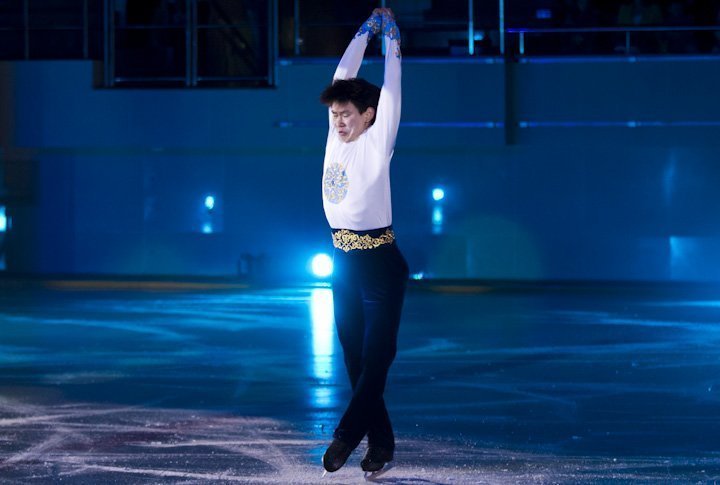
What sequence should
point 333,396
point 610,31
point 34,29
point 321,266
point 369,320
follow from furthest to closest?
point 34,29 → point 321,266 → point 610,31 → point 333,396 → point 369,320

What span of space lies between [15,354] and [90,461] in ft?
18.7

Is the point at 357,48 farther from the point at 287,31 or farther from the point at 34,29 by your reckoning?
the point at 34,29

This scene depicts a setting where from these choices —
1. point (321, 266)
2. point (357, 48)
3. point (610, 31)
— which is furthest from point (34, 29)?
point (357, 48)

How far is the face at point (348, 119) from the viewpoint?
22.2 feet

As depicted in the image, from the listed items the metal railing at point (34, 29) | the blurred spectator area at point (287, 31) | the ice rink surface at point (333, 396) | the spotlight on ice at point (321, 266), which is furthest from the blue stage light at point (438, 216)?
the metal railing at point (34, 29)

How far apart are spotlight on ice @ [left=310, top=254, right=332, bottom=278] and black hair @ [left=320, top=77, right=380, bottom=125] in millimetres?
18854

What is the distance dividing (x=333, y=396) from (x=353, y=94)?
11.6ft

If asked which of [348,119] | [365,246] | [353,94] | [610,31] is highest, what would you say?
[610,31]

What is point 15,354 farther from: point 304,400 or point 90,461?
point 90,461

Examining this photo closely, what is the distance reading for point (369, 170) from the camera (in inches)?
263

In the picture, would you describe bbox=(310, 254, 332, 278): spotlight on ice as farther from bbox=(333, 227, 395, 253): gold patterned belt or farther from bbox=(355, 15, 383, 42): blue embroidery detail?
bbox=(333, 227, 395, 253): gold patterned belt

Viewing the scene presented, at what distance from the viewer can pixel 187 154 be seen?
86.5 ft

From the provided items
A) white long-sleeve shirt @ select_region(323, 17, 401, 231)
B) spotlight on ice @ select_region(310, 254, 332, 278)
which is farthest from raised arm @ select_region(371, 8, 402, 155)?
spotlight on ice @ select_region(310, 254, 332, 278)

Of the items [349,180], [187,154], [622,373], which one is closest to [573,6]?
[187,154]
